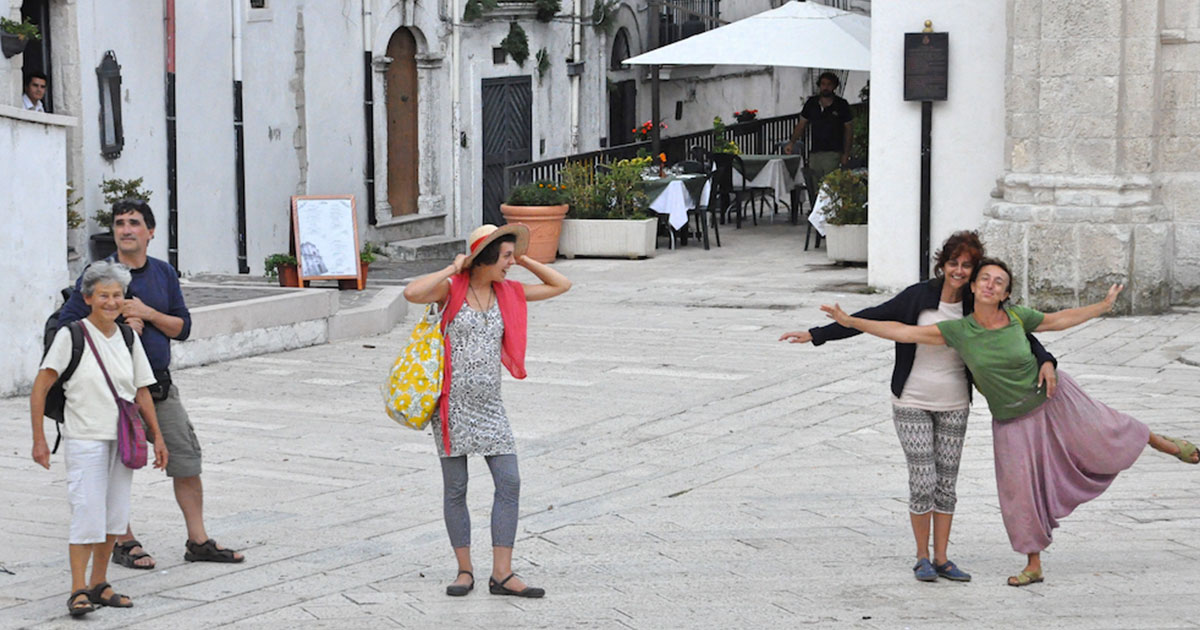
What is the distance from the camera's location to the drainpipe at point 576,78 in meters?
23.5

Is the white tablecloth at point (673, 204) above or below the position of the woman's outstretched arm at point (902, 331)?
above

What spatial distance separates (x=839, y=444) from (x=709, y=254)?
31.6ft

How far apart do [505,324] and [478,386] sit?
0.27 meters

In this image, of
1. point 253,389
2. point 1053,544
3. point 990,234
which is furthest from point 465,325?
point 990,234

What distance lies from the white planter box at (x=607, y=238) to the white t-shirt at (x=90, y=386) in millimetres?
12088

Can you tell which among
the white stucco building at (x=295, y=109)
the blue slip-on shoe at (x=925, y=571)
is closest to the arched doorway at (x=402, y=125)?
the white stucco building at (x=295, y=109)

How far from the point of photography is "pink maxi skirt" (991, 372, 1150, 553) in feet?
20.9

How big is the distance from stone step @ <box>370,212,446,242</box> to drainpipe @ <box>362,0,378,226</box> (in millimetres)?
181

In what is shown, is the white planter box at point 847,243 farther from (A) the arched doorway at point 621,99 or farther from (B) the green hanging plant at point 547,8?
(A) the arched doorway at point 621,99

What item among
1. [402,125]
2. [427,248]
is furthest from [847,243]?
[402,125]

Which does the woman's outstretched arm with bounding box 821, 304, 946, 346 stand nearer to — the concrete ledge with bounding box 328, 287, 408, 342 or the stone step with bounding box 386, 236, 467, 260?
the concrete ledge with bounding box 328, 287, 408, 342

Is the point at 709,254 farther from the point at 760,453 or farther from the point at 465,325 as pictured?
the point at 465,325

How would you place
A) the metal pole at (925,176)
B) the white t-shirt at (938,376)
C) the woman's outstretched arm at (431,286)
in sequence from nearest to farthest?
the woman's outstretched arm at (431,286), the white t-shirt at (938,376), the metal pole at (925,176)

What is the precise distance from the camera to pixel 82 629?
19.3 feet
